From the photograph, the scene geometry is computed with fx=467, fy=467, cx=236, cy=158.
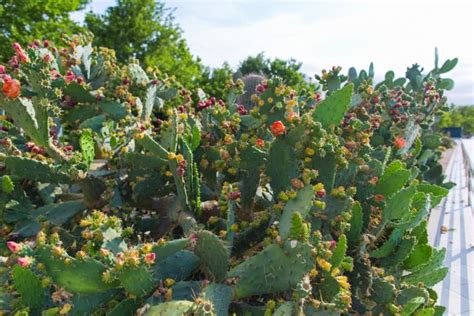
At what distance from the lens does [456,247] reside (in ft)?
20.4

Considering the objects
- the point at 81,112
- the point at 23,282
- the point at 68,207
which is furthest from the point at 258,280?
the point at 81,112

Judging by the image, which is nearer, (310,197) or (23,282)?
(23,282)

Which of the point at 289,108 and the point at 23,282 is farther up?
the point at 289,108

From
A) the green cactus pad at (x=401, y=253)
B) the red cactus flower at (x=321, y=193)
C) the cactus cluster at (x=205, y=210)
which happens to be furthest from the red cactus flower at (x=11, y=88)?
the green cactus pad at (x=401, y=253)

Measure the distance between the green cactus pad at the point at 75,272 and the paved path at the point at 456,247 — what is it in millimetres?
3701

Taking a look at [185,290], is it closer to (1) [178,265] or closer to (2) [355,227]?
(1) [178,265]

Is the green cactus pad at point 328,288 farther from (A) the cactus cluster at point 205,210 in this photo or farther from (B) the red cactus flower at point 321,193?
(B) the red cactus flower at point 321,193

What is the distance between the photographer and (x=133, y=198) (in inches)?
103

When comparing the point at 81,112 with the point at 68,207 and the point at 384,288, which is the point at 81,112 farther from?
the point at 384,288

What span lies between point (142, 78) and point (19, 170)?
48.2 inches

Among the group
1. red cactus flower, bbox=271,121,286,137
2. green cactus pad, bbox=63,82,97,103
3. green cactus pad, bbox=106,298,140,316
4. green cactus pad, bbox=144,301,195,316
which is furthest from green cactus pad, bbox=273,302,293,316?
green cactus pad, bbox=63,82,97,103

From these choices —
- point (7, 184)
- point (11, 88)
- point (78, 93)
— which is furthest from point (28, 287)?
point (78, 93)

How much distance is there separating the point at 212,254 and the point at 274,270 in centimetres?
26

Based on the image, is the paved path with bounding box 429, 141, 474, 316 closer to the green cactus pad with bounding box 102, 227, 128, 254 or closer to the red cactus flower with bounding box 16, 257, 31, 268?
the green cactus pad with bounding box 102, 227, 128, 254
